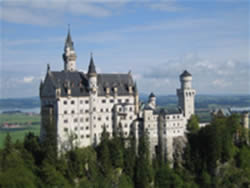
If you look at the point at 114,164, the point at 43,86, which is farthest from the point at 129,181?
the point at 43,86

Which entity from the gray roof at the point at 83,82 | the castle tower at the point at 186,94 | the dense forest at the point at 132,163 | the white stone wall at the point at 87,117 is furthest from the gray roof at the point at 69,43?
the castle tower at the point at 186,94

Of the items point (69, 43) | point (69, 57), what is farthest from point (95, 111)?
point (69, 43)

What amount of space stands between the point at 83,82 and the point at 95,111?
6.74m

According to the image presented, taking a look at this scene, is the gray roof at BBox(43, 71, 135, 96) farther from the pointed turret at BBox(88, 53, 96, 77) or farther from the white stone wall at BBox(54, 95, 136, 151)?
the pointed turret at BBox(88, 53, 96, 77)

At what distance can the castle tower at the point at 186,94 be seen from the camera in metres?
87.6

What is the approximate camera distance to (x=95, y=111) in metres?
76.9

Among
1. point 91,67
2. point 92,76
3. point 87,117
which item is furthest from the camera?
point 91,67

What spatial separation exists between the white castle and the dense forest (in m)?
3.15

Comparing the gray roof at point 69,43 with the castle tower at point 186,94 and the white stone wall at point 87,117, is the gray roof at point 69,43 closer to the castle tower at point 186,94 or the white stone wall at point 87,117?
the white stone wall at point 87,117

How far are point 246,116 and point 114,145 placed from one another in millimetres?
36720

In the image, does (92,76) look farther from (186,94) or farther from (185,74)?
(186,94)

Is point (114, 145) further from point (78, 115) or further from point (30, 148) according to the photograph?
point (30, 148)

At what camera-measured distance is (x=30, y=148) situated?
73000mm

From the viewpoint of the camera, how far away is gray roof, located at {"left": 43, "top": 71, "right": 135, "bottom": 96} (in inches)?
2960
